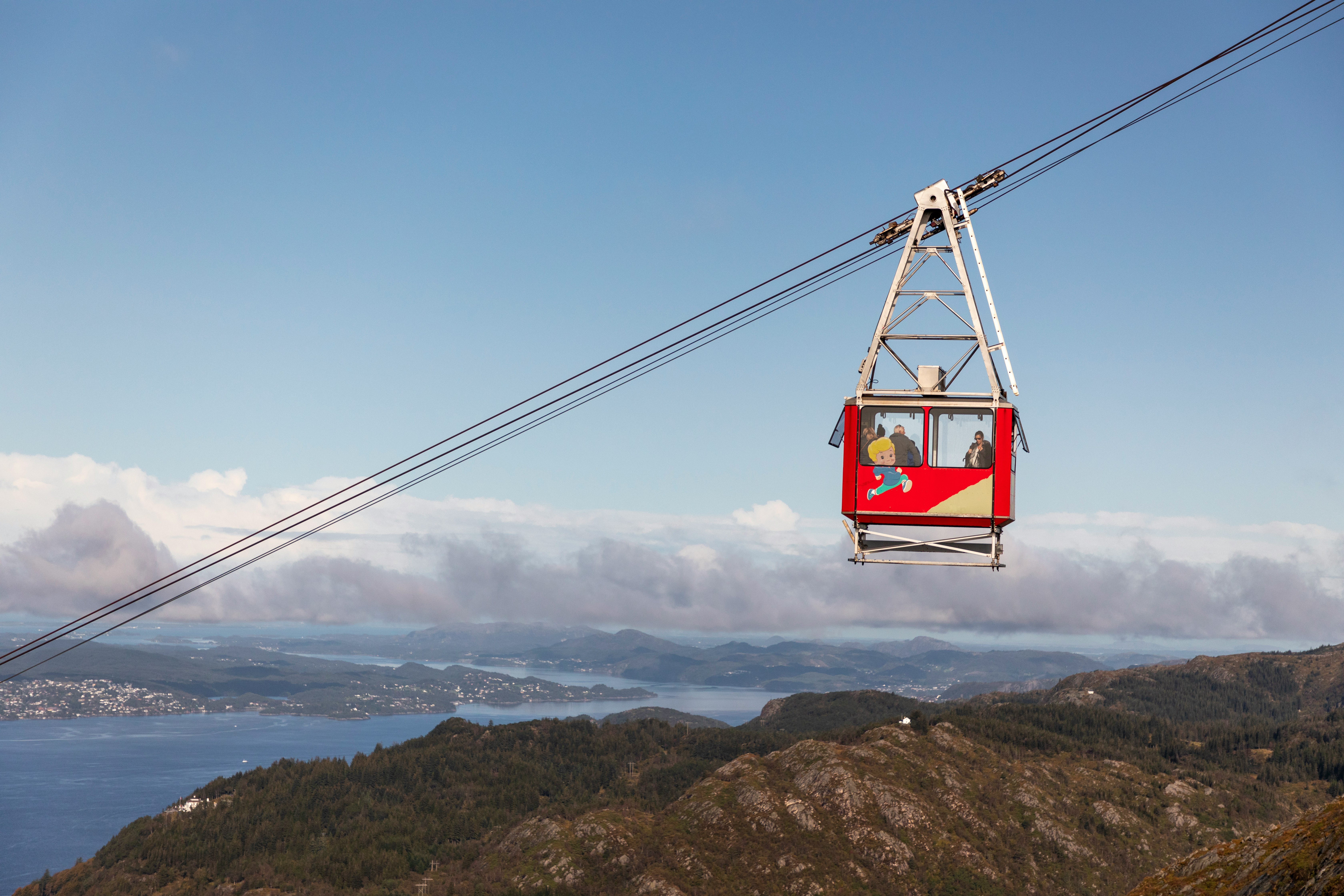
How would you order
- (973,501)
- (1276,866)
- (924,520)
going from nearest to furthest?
(1276,866)
(973,501)
(924,520)

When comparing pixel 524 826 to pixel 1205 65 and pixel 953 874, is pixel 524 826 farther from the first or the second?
pixel 1205 65

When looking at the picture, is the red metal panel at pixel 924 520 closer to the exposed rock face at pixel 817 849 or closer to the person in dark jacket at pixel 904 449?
the person in dark jacket at pixel 904 449

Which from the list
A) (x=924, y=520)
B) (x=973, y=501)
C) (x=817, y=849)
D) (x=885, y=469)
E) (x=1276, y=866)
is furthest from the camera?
(x=817, y=849)

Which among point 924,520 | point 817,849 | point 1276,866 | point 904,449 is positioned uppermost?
point 904,449

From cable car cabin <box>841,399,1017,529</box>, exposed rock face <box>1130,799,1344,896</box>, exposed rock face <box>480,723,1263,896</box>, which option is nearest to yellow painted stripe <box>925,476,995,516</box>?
cable car cabin <box>841,399,1017,529</box>

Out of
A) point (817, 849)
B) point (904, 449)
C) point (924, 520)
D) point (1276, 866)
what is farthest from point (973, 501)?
point (817, 849)

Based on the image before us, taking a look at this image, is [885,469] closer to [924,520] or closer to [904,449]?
[904,449]

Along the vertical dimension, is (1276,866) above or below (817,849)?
above

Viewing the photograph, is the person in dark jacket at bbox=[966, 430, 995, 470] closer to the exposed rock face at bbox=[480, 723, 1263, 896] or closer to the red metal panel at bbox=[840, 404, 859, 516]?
the red metal panel at bbox=[840, 404, 859, 516]
